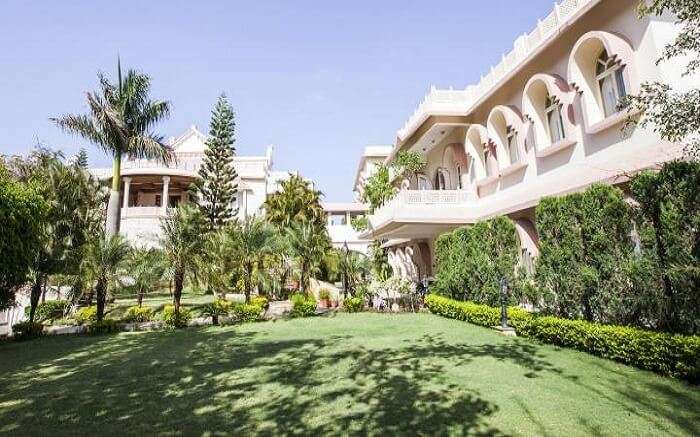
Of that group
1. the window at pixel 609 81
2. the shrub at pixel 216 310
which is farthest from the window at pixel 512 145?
the shrub at pixel 216 310

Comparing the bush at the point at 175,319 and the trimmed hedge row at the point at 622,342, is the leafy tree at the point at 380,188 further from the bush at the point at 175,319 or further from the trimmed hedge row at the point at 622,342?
the trimmed hedge row at the point at 622,342

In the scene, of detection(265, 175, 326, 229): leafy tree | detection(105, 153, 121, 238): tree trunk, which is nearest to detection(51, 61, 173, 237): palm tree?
detection(105, 153, 121, 238): tree trunk

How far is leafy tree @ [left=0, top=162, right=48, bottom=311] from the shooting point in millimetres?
10844

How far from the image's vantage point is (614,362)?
714cm

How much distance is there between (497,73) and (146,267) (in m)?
16.9

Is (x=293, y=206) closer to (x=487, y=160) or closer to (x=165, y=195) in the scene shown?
(x=165, y=195)

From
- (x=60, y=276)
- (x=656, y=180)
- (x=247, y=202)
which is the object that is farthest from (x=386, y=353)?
(x=247, y=202)

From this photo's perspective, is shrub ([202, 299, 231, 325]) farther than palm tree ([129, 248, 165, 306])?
Yes

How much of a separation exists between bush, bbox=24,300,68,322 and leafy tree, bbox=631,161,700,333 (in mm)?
22148

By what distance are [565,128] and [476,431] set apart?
425 inches

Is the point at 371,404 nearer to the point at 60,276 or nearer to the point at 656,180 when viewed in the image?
the point at 656,180

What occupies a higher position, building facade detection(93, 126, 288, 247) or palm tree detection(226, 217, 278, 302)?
building facade detection(93, 126, 288, 247)

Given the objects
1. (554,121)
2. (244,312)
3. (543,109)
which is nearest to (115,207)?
(244,312)

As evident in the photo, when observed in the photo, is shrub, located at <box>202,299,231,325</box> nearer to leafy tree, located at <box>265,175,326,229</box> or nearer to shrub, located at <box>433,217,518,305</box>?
shrub, located at <box>433,217,518,305</box>
